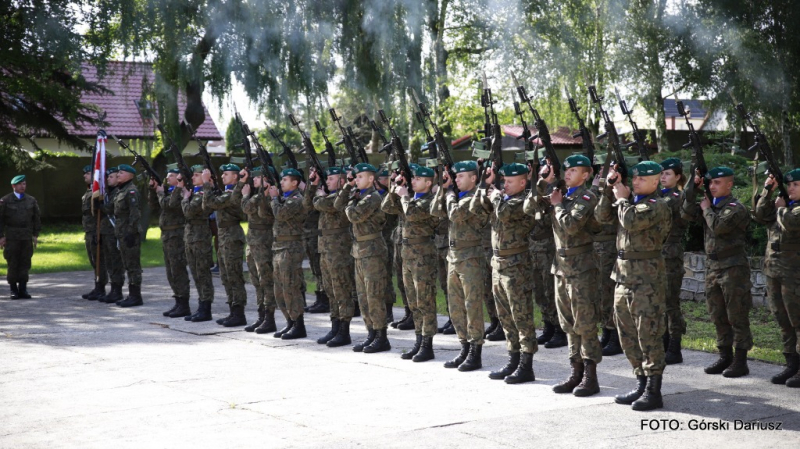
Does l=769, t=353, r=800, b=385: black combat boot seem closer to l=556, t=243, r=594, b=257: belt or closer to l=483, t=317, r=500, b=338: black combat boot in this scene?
l=556, t=243, r=594, b=257: belt

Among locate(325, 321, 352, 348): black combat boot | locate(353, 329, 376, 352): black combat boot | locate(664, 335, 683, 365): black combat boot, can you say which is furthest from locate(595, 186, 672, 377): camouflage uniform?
locate(325, 321, 352, 348): black combat boot

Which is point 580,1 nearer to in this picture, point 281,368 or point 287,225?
point 287,225

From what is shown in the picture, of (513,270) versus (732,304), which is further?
(732,304)

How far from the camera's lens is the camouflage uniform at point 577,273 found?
664cm

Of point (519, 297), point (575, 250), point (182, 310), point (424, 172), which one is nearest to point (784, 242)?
point (575, 250)

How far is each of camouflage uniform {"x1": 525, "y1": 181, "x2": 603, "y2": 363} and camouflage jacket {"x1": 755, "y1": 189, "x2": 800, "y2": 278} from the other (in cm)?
162

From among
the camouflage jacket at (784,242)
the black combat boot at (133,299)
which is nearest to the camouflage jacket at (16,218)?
the black combat boot at (133,299)

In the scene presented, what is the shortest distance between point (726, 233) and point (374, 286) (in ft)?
10.6

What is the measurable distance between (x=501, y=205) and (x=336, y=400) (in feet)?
6.69

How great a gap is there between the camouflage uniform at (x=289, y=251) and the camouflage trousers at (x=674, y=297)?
148 inches

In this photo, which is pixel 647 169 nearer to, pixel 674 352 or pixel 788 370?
pixel 788 370

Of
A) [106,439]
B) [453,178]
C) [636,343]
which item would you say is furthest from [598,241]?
[106,439]

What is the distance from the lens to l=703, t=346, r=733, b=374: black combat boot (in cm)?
752

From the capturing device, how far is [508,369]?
7395 millimetres
